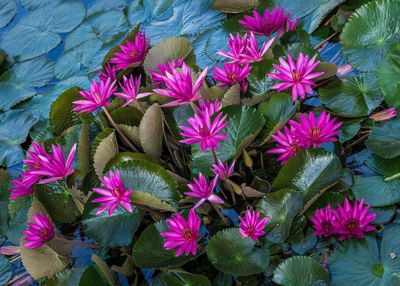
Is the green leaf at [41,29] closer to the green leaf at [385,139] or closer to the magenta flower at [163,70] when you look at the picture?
the magenta flower at [163,70]

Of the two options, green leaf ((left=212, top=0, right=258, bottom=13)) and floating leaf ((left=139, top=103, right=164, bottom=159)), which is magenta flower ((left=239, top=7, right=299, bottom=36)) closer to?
green leaf ((left=212, top=0, right=258, bottom=13))

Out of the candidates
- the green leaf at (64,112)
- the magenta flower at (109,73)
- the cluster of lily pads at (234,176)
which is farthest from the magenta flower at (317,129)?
the green leaf at (64,112)

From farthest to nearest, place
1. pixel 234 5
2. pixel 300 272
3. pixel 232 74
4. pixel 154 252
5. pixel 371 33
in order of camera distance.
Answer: pixel 234 5 < pixel 371 33 < pixel 232 74 < pixel 154 252 < pixel 300 272

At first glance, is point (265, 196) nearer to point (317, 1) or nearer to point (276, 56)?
point (276, 56)

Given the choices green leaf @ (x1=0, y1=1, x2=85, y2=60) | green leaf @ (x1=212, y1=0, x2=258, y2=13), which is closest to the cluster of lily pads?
green leaf @ (x1=212, y1=0, x2=258, y2=13)

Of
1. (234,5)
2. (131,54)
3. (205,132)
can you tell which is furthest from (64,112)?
(234,5)

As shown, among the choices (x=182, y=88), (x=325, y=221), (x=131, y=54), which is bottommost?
(x=325, y=221)

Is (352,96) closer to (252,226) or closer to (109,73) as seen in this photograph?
(252,226)
